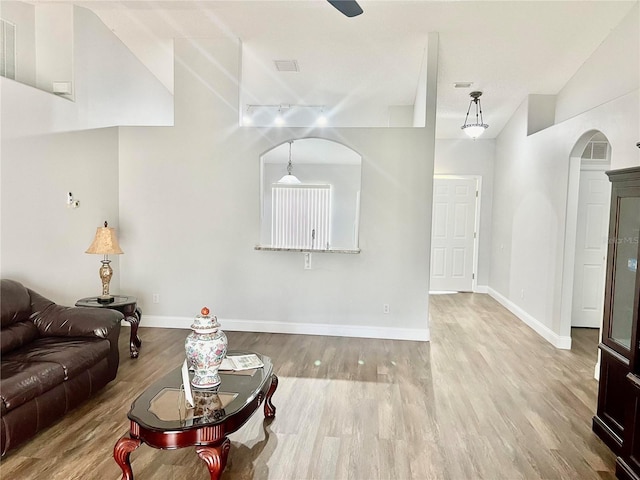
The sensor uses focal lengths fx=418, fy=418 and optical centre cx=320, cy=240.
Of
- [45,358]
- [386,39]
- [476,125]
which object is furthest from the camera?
[476,125]

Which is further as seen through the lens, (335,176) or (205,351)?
(335,176)

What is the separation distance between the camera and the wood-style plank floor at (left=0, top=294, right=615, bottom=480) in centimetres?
241

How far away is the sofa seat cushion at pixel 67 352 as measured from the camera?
282 centimetres

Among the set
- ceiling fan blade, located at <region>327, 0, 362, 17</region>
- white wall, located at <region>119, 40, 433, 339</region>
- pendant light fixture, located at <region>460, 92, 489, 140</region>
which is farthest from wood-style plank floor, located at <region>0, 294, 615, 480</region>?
pendant light fixture, located at <region>460, 92, 489, 140</region>

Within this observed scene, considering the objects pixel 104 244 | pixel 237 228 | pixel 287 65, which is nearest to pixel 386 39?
pixel 287 65

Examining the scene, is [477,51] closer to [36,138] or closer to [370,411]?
[370,411]

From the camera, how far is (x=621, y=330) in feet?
8.83

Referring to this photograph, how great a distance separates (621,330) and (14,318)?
424cm

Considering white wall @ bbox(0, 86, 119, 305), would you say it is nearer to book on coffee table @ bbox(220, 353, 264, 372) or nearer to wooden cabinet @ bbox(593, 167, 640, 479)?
book on coffee table @ bbox(220, 353, 264, 372)

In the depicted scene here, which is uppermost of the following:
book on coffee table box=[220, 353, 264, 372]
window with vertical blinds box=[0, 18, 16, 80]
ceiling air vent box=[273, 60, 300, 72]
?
ceiling air vent box=[273, 60, 300, 72]

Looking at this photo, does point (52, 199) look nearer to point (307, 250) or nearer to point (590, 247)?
point (307, 250)

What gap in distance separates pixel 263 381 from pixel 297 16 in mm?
3660

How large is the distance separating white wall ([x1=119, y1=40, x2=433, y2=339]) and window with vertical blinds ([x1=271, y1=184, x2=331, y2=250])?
45 centimetres

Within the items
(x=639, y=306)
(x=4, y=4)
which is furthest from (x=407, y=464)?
(x=4, y=4)
